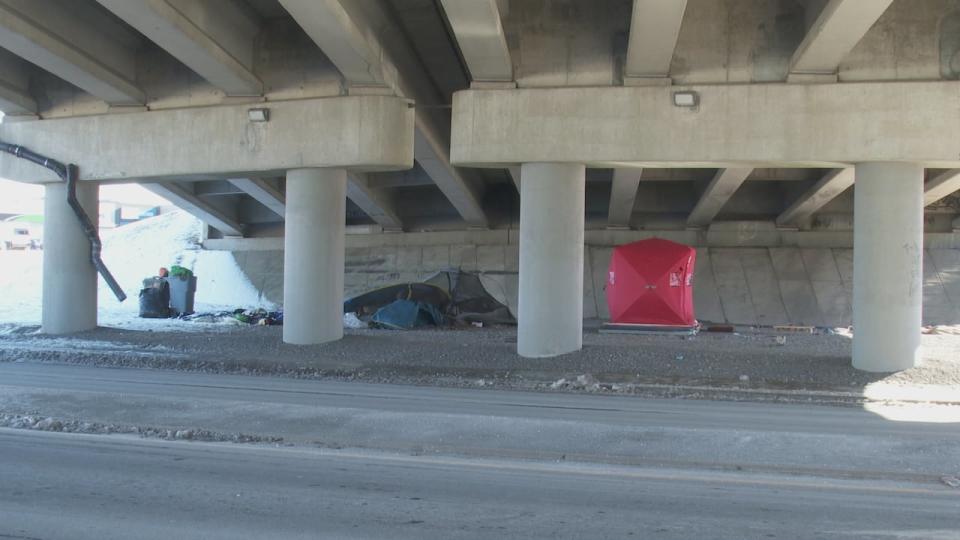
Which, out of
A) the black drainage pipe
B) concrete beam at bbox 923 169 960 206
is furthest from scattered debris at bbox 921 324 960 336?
the black drainage pipe

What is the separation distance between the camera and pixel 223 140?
49.4 feet

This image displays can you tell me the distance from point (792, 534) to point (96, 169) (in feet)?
53.1

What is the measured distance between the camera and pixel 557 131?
43.2 ft

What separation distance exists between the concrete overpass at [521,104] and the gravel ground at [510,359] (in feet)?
2.16

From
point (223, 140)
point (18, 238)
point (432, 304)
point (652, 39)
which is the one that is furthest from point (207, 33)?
point (18, 238)

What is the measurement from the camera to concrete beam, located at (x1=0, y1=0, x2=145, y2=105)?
12328 millimetres

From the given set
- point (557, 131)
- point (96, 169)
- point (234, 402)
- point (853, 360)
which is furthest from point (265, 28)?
point (853, 360)

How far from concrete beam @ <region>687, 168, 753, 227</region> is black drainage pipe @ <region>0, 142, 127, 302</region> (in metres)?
14.6

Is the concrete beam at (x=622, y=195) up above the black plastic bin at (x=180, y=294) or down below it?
above

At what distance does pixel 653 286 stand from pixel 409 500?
1279 centimetres

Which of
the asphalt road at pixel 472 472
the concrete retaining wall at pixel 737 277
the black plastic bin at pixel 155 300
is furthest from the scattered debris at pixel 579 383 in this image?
the black plastic bin at pixel 155 300

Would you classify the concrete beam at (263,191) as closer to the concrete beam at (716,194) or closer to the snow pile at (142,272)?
the snow pile at (142,272)

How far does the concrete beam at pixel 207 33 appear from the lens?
11266 millimetres

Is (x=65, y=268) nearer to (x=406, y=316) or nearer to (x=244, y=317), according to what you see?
(x=244, y=317)
